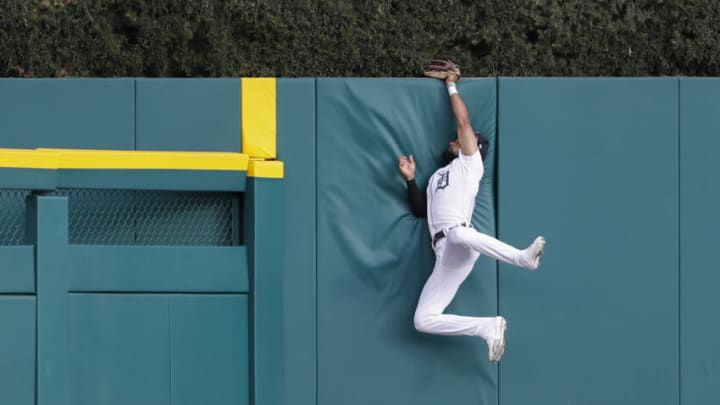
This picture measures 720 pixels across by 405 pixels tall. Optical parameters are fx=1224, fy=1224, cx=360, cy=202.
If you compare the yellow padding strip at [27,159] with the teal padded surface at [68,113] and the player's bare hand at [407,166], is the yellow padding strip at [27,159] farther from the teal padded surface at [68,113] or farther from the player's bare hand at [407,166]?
the player's bare hand at [407,166]

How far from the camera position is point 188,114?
7559 millimetres

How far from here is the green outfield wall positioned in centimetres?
727

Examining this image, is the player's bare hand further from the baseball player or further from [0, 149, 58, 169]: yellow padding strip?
[0, 149, 58, 169]: yellow padding strip

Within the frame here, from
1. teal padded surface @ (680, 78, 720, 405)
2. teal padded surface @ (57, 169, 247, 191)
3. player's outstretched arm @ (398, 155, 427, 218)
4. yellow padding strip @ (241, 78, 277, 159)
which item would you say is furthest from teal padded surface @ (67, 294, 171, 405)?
teal padded surface @ (680, 78, 720, 405)

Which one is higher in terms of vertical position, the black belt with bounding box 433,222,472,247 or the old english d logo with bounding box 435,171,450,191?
the old english d logo with bounding box 435,171,450,191

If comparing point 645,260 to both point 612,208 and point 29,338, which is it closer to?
point 612,208

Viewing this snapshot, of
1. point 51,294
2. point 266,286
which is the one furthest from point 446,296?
point 51,294

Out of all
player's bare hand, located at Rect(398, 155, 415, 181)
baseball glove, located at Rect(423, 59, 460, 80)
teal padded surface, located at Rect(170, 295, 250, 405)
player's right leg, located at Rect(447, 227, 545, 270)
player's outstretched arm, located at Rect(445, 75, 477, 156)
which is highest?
baseball glove, located at Rect(423, 59, 460, 80)

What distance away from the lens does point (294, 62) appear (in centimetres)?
896

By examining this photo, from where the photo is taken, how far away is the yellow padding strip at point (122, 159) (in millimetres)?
7090

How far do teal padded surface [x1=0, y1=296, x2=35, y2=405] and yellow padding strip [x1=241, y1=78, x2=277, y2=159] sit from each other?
1.64 meters

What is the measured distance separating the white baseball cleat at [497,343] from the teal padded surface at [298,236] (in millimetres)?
1125

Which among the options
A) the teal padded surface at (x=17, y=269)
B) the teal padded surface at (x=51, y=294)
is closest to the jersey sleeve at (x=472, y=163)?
the teal padded surface at (x=51, y=294)

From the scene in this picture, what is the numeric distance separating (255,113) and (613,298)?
2542mm
